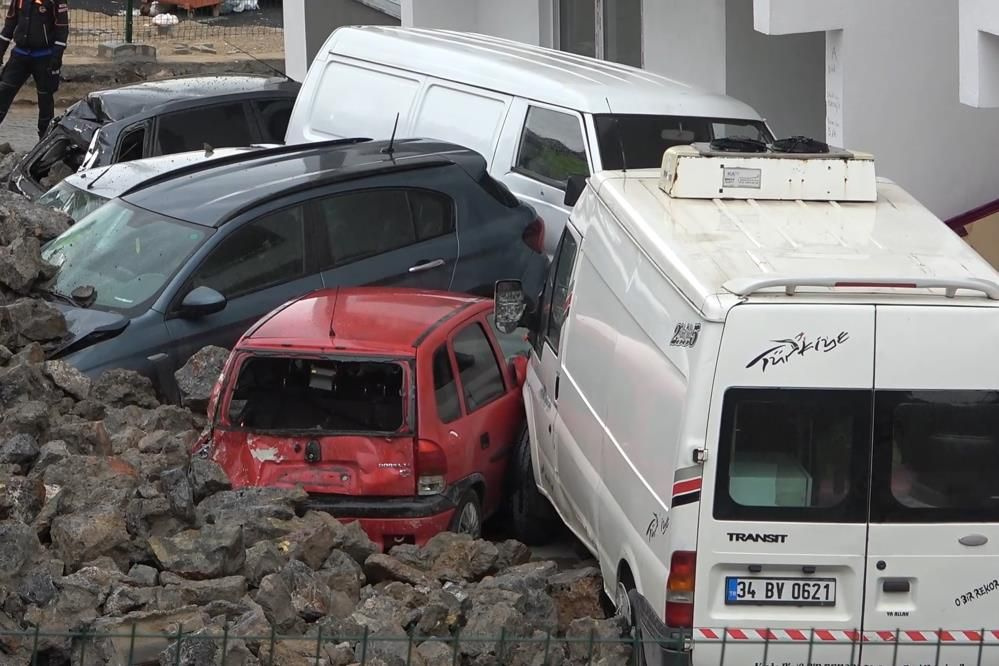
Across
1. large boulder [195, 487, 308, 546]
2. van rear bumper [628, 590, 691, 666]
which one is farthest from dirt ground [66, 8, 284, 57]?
van rear bumper [628, 590, 691, 666]

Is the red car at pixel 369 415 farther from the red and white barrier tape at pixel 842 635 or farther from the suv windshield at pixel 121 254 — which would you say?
the red and white barrier tape at pixel 842 635

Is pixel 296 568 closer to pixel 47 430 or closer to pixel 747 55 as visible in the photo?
pixel 47 430

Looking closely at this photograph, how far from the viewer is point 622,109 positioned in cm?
1178

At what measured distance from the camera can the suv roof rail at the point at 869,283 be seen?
18.6 ft

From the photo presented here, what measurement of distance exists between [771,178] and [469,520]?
2505mm

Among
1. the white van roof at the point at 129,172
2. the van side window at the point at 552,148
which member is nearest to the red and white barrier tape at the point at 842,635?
the van side window at the point at 552,148

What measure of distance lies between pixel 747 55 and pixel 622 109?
175 inches

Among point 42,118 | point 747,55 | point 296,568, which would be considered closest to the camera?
point 296,568

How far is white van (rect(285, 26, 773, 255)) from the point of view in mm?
11742

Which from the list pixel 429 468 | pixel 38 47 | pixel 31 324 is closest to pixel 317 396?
pixel 429 468

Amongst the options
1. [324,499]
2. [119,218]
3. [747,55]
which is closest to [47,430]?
[324,499]

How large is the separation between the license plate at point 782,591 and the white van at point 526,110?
537 centimetres

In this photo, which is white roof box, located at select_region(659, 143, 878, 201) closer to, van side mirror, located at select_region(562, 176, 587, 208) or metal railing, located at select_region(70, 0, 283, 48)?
van side mirror, located at select_region(562, 176, 587, 208)

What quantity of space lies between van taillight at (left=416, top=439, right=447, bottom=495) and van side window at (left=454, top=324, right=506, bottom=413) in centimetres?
54
